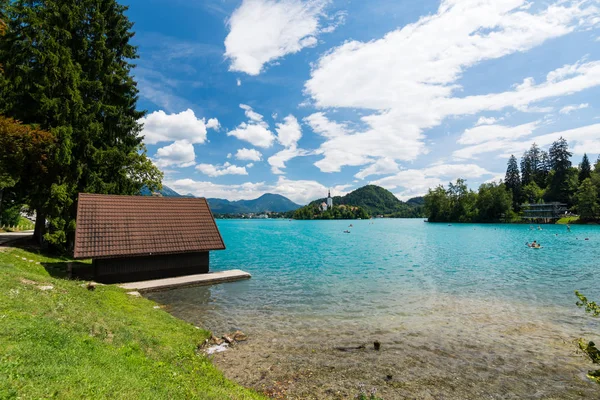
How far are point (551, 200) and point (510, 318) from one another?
432 ft

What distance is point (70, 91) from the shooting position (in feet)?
71.8

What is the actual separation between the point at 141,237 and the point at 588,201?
394 feet

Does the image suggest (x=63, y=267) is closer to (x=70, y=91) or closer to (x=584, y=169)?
(x=70, y=91)

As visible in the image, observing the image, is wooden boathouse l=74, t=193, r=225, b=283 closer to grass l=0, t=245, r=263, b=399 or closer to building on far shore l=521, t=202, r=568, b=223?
grass l=0, t=245, r=263, b=399

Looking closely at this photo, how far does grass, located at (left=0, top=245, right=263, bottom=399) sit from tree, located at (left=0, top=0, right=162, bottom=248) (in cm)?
1263

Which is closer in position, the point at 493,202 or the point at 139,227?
the point at 139,227

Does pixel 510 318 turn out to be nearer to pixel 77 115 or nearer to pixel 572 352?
pixel 572 352

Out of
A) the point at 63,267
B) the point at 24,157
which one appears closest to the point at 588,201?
the point at 63,267

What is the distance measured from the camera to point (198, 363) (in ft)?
29.8

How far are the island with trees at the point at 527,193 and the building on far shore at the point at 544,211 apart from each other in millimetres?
1543

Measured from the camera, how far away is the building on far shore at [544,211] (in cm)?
10751

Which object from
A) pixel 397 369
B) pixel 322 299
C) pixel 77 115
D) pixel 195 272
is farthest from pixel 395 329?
pixel 77 115

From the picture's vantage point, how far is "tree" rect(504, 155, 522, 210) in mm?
127750

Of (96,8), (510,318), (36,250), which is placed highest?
(96,8)
